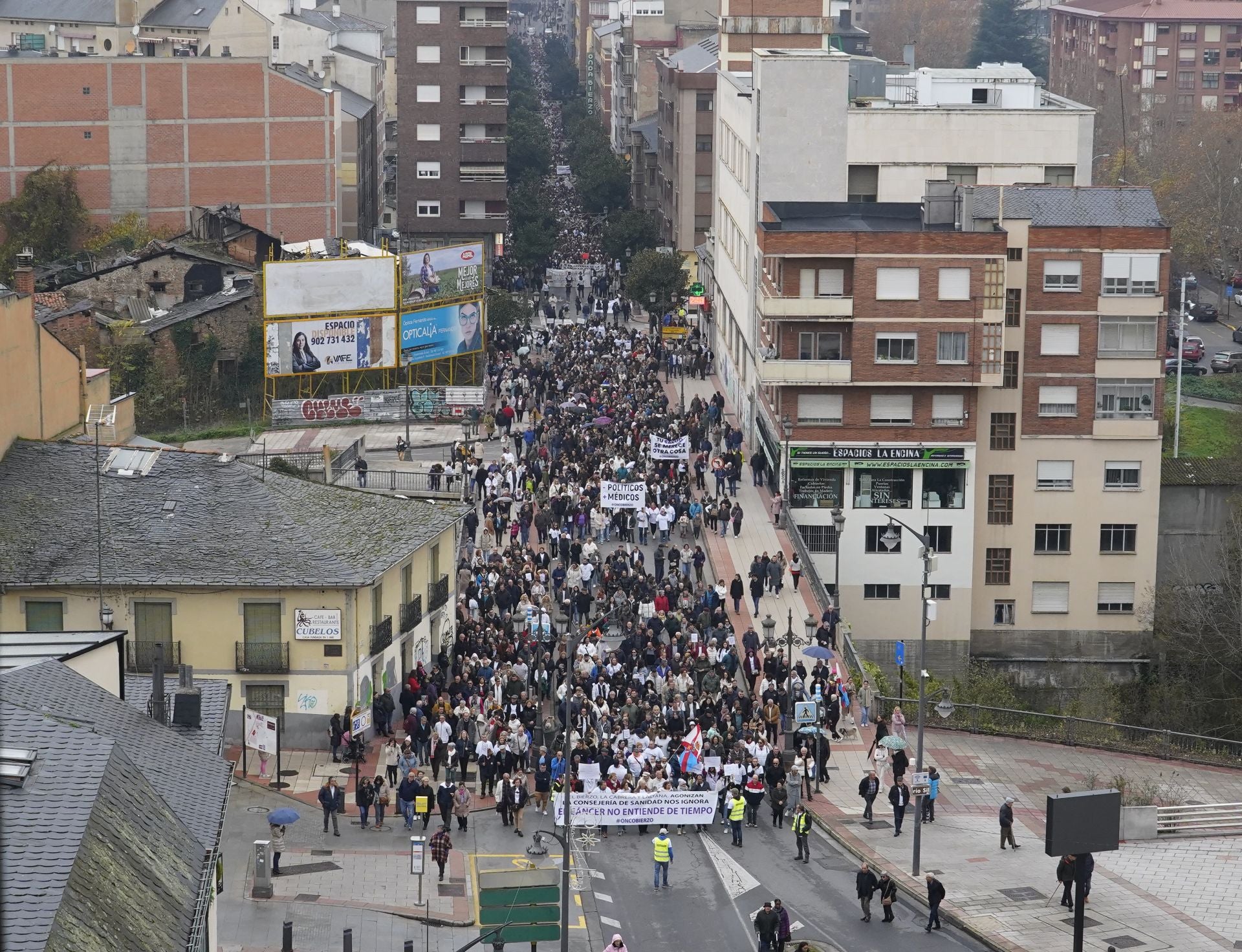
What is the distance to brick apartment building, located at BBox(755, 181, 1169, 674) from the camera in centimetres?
6556

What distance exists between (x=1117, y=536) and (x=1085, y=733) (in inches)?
951

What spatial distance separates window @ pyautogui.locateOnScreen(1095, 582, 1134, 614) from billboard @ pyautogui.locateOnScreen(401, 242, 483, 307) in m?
28.6

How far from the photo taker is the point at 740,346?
82875mm

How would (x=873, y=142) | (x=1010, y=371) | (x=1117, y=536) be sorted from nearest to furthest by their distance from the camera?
1. (x=1010, y=371)
2. (x=1117, y=536)
3. (x=873, y=142)

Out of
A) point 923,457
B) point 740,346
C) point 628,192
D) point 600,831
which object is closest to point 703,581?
point 923,457

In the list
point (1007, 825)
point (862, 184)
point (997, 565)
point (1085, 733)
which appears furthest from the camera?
point (862, 184)

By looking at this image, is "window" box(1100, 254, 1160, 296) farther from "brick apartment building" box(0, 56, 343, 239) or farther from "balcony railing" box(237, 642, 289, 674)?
"brick apartment building" box(0, 56, 343, 239)

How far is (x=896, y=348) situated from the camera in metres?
65.9

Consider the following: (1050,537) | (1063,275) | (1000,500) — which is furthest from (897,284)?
(1050,537)

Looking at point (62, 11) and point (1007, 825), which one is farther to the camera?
point (62, 11)

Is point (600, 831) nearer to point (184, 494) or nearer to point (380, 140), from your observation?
point (184, 494)

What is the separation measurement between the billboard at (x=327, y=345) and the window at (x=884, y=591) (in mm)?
23231

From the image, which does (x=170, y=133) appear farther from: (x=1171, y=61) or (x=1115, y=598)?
(x=1171, y=61)

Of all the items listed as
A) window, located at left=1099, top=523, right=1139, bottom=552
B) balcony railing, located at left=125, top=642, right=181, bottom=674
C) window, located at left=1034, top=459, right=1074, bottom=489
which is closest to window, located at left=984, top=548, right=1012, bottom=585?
window, located at left=1034, top=459, right=1074, bottom=489
